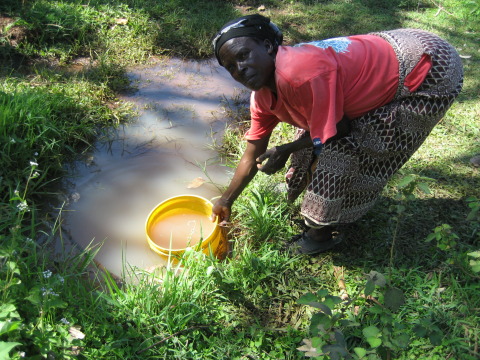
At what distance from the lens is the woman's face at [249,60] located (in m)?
1.79

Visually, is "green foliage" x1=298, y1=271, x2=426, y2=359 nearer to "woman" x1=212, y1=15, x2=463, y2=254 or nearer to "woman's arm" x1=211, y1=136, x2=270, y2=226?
"woman" x1=212, y1=15, x2=463, y2=254

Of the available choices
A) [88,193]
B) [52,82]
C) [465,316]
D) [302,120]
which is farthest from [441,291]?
[52,82]

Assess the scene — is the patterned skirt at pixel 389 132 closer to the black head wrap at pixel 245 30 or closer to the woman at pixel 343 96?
the woman at pixel 343 96

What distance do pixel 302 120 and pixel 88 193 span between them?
1.66m

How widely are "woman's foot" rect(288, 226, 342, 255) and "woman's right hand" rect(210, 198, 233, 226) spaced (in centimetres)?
41

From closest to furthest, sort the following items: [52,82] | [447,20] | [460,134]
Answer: [460,134] < [52,82] < [447,20]

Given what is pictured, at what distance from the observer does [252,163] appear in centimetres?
234

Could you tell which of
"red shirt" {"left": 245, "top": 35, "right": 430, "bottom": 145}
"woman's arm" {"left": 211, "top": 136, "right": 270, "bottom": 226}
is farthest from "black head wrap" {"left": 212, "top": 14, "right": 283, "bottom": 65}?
"woman's arm" {"left": 211, "top": 136, "right": 270, "bottom": 226}

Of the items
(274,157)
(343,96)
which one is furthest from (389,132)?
(274,157)

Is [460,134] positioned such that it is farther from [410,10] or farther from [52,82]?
[52,82]

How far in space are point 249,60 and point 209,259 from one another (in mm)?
1073

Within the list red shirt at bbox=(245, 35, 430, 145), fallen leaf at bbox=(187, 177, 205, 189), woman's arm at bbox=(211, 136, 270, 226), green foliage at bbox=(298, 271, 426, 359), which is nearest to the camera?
green foliage at bbox=(298, 271, 426, 359)

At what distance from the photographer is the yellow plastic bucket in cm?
250

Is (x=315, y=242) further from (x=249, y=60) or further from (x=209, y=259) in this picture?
(x=249, y=60)
